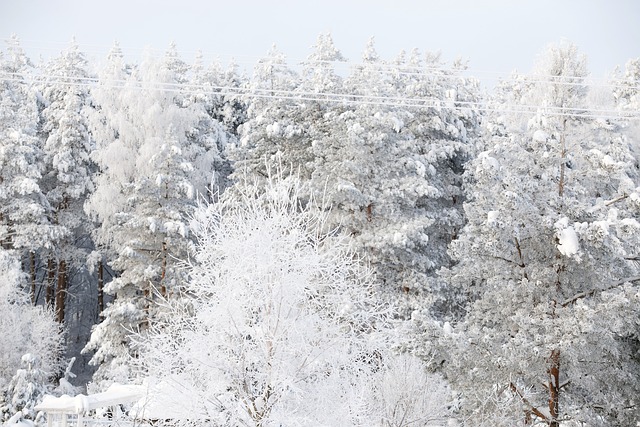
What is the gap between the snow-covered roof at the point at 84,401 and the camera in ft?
39.3

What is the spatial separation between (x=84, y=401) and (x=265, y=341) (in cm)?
498

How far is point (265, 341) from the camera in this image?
860 cm

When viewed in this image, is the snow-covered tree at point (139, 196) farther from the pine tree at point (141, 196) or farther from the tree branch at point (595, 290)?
the tree branch at point (595, 290)

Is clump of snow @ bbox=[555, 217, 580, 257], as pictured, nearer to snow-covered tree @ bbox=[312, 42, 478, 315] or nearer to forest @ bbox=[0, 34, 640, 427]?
forest @ bbox=[0, 34, 640, 427]

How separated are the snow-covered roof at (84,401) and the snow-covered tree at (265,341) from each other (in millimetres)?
3230

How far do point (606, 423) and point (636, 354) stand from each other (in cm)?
130

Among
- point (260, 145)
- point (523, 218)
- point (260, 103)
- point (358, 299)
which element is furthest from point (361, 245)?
point (358, 299)

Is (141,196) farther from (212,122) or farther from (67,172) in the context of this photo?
(212,122)

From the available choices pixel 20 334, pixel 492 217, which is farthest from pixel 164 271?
pixel 492 217

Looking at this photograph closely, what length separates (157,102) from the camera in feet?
78.6

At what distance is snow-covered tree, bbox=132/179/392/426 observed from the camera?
8500 mm

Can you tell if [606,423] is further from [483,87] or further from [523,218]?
[483,87]

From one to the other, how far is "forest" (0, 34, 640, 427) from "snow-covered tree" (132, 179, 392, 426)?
0.10ft

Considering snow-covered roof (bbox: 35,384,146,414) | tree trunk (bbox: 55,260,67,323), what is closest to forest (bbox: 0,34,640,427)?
tree trunk (bbox: 55,260,67,323)
